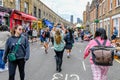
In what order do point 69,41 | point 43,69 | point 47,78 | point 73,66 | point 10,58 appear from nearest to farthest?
point 10,58, point 47,78, point 43,69, point 73,66, point 69,41

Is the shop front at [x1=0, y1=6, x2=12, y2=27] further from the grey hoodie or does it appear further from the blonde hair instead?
the grey hoodie

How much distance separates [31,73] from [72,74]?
4.84ft

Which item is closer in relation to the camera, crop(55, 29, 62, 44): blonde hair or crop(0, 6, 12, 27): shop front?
crop(55, 29, 62, 44): blonde hair

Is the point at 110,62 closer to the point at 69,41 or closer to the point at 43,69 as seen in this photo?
the point at 43,69

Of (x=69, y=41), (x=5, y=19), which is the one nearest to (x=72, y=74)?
(x=69, y=41)

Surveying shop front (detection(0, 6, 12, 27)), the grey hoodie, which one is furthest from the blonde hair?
shop front (detection(0, 6, 12, 27))

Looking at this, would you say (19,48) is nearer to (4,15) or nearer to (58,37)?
(58,37)

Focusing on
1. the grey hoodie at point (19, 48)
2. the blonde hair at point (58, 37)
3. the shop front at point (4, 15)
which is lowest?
the grey hoodie at point (19, 48)

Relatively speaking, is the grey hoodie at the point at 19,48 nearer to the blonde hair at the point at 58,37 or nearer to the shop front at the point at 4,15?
the blonde hair at the point at 58,37

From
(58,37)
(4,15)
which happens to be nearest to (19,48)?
(58,37)

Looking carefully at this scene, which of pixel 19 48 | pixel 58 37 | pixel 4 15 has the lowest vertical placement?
pixel 19 48

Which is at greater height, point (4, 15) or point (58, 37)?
point (4, 15)

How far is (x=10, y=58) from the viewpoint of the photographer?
272 inches

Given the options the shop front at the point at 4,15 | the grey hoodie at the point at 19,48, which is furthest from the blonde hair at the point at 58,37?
the shop front at the point at 4,15
